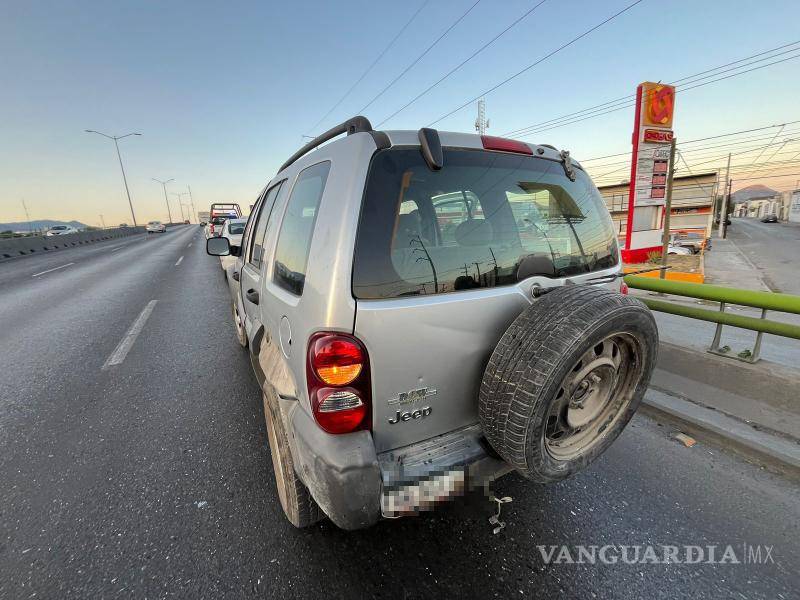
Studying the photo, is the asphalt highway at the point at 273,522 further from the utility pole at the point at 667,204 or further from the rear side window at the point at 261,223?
the utility pole at the point at 667,204

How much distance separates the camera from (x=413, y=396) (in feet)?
5.36

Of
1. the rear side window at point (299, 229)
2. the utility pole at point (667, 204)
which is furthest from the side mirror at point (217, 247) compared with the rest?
the utility pole at point (667, 204)

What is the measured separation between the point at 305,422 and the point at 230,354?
11.7ft

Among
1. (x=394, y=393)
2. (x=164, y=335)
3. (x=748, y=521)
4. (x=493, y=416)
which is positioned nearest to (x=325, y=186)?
(x=394, y=393)

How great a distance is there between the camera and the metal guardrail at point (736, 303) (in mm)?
2893

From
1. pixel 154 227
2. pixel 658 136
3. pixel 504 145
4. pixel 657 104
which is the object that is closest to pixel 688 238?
pixel 657 104

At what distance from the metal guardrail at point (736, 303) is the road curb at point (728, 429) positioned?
856 millimetres

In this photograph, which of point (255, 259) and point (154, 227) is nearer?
point (255, 259)

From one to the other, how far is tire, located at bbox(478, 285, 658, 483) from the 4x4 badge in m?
0.25

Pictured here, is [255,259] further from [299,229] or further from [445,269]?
[445,269]

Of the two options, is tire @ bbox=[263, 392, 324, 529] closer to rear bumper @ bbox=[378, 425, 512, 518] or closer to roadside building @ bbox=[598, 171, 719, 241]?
rear bumper @ bbox=[378, 425, 512, 518]

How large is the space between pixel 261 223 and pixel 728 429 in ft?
13.3

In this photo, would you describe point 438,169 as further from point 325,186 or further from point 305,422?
point 305,422

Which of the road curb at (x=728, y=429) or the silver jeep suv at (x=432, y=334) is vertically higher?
the silver jeep suv at (x=432, y=334)
